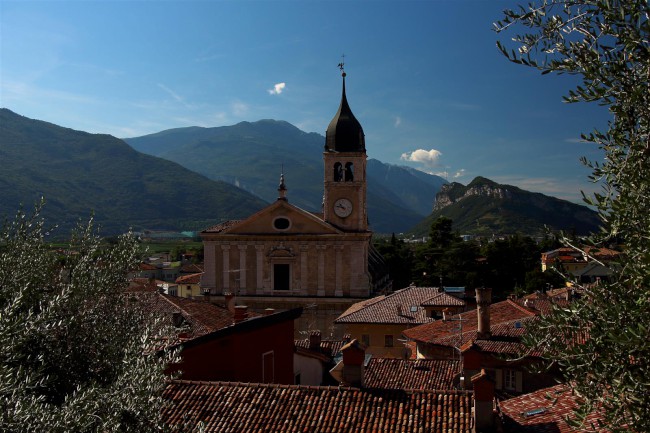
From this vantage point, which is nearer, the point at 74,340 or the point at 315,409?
the point at 74,340

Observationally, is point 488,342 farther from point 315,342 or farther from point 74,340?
point 74,340

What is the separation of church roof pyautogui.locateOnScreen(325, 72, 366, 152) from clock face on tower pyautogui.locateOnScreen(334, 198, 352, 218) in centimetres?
314

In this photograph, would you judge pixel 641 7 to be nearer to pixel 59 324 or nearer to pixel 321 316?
pixel 59 324

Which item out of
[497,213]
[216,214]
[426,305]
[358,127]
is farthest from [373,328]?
[216,214]

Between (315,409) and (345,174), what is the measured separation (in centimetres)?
2949

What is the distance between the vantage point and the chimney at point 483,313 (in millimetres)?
18219

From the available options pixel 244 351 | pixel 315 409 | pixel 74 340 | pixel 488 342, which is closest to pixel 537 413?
pixel 315 409

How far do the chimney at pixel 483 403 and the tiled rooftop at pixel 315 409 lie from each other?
186mm

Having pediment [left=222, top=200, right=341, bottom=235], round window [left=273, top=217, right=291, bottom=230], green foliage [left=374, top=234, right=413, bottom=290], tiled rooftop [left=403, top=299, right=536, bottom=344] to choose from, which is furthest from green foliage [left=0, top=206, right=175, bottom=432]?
green foliage [left=374, top=234, right=413, bottom=290]

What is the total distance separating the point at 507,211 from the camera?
134 metres

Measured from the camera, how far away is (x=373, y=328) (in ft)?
88.6

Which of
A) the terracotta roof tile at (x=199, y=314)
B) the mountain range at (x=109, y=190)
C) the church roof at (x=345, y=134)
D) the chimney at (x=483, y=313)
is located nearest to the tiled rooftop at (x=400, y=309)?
the terracotta roof tile at (x=199, y=314)

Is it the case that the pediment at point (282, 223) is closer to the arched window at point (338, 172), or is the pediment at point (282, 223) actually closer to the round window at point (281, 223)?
the round window at point (281, 223)

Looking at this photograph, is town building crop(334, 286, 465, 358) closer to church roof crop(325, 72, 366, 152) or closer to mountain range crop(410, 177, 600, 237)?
church roof crop(325, 72, 366, 152)
